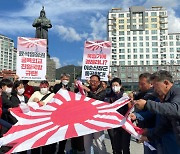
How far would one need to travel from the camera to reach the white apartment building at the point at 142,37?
97.9 m

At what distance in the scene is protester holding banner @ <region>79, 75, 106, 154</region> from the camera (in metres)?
5.20

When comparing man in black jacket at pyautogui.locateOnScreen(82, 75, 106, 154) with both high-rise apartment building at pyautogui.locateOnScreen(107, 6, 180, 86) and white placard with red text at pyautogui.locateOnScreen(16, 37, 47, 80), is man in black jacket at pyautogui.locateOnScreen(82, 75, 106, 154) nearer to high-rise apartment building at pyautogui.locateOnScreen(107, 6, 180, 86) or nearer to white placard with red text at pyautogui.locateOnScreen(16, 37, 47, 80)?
white placard with red text at pyautogui.locateOnScreen(16, 37, 47, 80)

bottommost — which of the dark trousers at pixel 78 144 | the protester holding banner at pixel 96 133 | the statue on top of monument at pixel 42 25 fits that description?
the dark trousers at pixel 78 144

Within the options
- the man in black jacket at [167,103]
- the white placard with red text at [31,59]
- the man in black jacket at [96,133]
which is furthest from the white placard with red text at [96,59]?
the man in black jacket at [167,103]

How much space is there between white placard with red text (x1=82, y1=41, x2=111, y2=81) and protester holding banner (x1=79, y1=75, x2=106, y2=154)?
2.34 meters

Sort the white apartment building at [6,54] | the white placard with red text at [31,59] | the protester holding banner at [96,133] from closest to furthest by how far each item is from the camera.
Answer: the protester holding banner at [96,133] → the white placard with red text at [31,59] → the white apartment building at [6,54]

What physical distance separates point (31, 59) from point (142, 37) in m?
95.3

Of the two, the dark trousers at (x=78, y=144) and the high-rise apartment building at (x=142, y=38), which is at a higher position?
the high-rise apartment building at (x=142, y=38)

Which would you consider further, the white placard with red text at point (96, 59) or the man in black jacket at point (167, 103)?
the white placard with red text at point (96, 59)

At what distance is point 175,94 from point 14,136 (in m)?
2.08

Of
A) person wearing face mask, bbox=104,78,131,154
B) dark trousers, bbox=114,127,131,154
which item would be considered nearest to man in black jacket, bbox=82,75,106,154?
person wearing face mask, bbox=104,78,131,154

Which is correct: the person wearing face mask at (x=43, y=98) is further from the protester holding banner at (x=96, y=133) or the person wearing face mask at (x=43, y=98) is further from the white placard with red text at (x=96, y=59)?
the white placard with red text at (x=96, y=59)

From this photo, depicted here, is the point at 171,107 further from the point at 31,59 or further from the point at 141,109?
the point at 31,59

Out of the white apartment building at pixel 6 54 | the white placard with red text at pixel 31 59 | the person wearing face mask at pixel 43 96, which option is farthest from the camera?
the white apartment building at pixel 6 54
